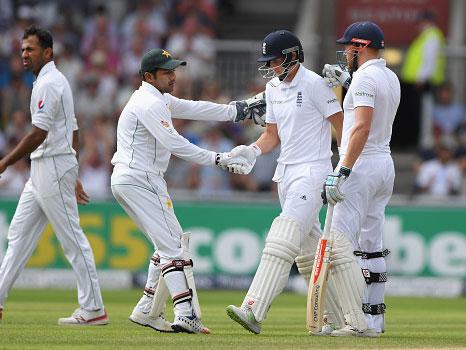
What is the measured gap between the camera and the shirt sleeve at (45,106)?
10352 mm

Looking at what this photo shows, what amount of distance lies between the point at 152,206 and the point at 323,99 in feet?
5.04

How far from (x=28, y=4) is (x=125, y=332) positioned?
12640 millimetres

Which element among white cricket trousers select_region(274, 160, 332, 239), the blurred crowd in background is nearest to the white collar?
white cricket trousers select_region(274, 160, 332, 239)

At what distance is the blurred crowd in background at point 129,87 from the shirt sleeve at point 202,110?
719 centimetres

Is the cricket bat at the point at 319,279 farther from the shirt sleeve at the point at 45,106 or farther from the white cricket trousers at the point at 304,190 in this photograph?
the shirt sleeve at the point at 45,106

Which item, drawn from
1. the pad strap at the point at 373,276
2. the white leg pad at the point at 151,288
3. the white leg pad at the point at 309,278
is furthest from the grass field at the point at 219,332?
the pad strap at the point at 373,276

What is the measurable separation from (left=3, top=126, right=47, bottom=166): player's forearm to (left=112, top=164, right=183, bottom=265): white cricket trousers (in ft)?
2.69

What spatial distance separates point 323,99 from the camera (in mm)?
9828

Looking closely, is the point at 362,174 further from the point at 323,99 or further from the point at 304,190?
the point at 323,99

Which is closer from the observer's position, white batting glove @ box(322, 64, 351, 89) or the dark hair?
white batting glove @ box(322, 64, 351, 89)

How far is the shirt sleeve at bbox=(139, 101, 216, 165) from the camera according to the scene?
9.61 meters

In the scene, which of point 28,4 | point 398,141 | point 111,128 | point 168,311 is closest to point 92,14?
point 28,4

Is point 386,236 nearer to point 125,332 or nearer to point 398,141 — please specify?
point 398,141

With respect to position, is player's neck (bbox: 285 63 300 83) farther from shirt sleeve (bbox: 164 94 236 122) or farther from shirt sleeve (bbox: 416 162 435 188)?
shirt sleeve (bbox: 416 162 435 188)
